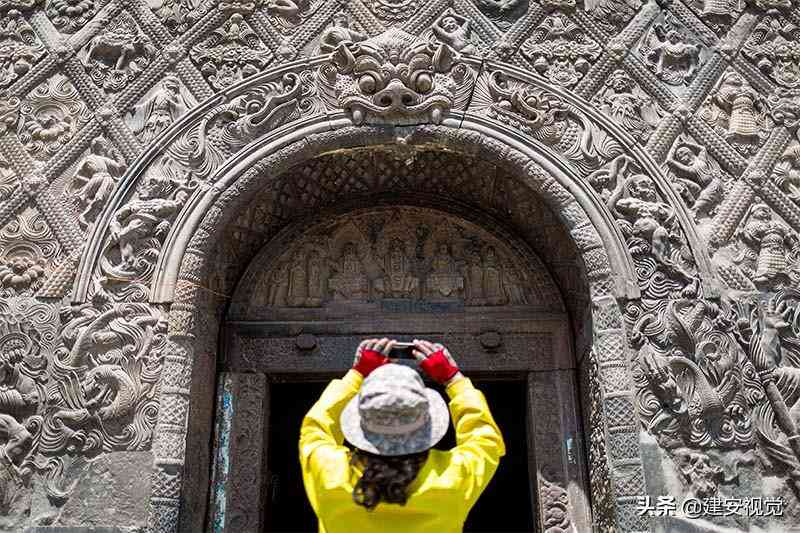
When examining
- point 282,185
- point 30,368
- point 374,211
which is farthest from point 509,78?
point 30,368

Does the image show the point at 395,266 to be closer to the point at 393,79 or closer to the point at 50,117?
the point at 393,79

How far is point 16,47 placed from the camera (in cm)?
503

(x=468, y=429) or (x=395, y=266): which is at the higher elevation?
(x=395, y=266)

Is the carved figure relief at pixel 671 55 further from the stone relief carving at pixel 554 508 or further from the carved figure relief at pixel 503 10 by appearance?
the stone relief carving at pixel 554 508

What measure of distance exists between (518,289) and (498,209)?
24.3 inches

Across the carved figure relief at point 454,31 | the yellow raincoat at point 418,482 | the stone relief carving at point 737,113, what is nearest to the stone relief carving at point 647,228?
the stone relief carving at point 737,113

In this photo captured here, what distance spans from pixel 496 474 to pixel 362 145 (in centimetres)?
326

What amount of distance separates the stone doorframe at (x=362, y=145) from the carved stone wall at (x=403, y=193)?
0.01 m

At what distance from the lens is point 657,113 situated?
479 centimetres

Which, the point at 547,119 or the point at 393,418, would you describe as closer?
the point at 393,418

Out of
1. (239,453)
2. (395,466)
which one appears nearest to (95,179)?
(239,453)

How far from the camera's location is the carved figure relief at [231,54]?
489cm

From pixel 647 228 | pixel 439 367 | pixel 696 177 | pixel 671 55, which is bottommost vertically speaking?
pixel 439 367

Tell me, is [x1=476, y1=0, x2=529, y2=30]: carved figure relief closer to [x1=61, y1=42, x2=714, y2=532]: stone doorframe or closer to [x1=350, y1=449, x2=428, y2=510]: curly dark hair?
[x1=61, y1=42, x2=714, y2=532]: stone doorframe
